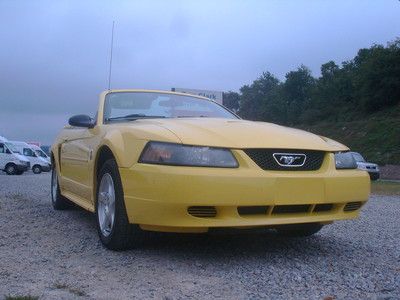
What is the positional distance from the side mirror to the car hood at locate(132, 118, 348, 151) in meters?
0.90

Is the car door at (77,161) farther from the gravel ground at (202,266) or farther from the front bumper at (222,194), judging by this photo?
the front bumper at (222,194)

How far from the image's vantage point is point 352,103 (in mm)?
68688

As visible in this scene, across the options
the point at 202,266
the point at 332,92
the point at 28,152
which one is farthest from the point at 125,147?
the point at 332,92

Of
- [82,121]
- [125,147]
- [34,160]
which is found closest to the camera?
[125,147]

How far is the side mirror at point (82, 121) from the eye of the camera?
18.8ft

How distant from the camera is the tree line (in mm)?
59812

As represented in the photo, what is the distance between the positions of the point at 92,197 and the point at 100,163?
1.27 ft

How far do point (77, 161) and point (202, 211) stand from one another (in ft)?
8.57

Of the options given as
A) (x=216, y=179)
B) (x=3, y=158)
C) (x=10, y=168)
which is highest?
(x=216, y=179)

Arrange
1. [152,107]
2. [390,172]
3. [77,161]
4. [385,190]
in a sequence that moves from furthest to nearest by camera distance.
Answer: [390,172] < [385,190] < [77,161] < [152,107]

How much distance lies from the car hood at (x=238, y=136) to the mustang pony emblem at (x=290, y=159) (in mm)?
64

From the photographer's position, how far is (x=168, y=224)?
419cm

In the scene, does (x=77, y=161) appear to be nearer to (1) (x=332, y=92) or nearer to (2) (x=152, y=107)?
(2) (x=152, y=107)

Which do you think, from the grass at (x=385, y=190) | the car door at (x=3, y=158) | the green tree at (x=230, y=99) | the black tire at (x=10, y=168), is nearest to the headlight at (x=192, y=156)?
the grass at (x=385, y=190)
